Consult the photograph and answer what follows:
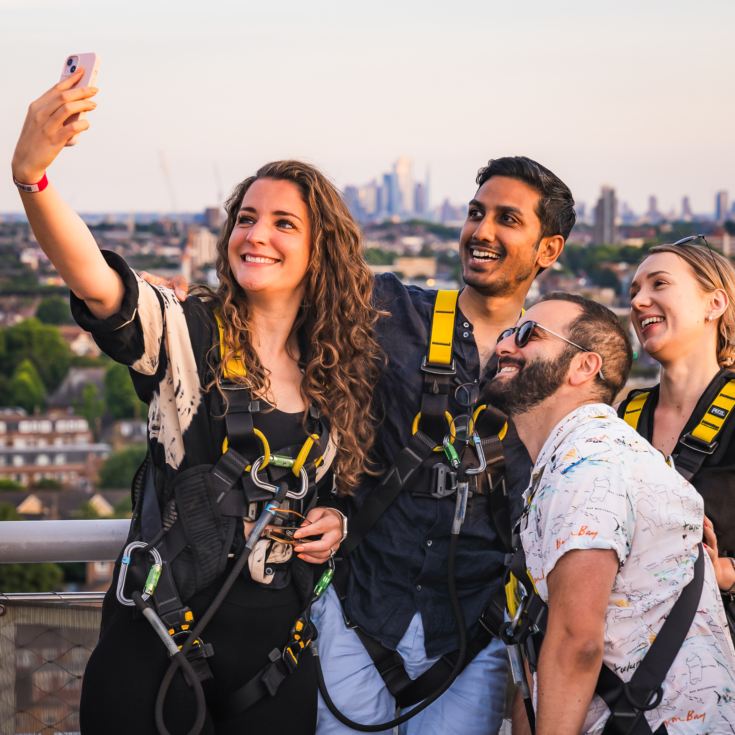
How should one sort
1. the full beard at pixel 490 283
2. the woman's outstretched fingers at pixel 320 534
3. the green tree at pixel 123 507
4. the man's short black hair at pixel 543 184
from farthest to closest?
the green tree at pixel 123 507
the man's short black hair at pixel 543 184
the full beard at pixel 490 283
the woman's outstretched fingers at pixel 320 534

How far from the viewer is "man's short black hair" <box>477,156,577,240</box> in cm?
413

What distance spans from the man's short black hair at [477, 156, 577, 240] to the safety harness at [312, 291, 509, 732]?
2.34 ft

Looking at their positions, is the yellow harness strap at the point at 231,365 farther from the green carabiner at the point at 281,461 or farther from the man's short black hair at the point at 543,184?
the man's short black hair at the point at 543,184

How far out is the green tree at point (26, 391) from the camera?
112 meters

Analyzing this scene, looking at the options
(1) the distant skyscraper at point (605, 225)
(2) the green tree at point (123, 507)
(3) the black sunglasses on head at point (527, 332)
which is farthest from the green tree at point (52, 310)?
(3) the black sunglasses on head at point (527, 332)

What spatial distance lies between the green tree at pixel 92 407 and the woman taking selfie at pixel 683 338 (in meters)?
107

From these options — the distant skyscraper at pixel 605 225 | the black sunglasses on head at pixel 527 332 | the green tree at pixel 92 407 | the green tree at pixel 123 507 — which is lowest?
the green tree at pixel 123 507

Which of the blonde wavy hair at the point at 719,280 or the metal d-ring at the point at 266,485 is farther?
the blonde wavy hair at the point at 719,280

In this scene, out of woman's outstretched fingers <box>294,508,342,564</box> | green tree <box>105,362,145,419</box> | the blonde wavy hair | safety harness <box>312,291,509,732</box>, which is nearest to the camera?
woman's outstretched fingers <box>294,508,342,564</box>

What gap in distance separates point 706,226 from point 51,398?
80598 mm

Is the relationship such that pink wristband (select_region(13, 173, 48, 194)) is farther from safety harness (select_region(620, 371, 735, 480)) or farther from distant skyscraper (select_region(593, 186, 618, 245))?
distant skyscraper (select_region(593, 186, 618, 245))

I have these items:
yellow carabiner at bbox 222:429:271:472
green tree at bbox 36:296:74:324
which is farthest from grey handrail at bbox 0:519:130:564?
green tree at bbox 36:296:74:324

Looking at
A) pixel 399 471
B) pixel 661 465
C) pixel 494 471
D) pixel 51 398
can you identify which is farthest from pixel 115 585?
pixel 51 398

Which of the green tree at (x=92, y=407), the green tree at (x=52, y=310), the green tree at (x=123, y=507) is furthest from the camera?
the green tree at (x=52, y=310)
